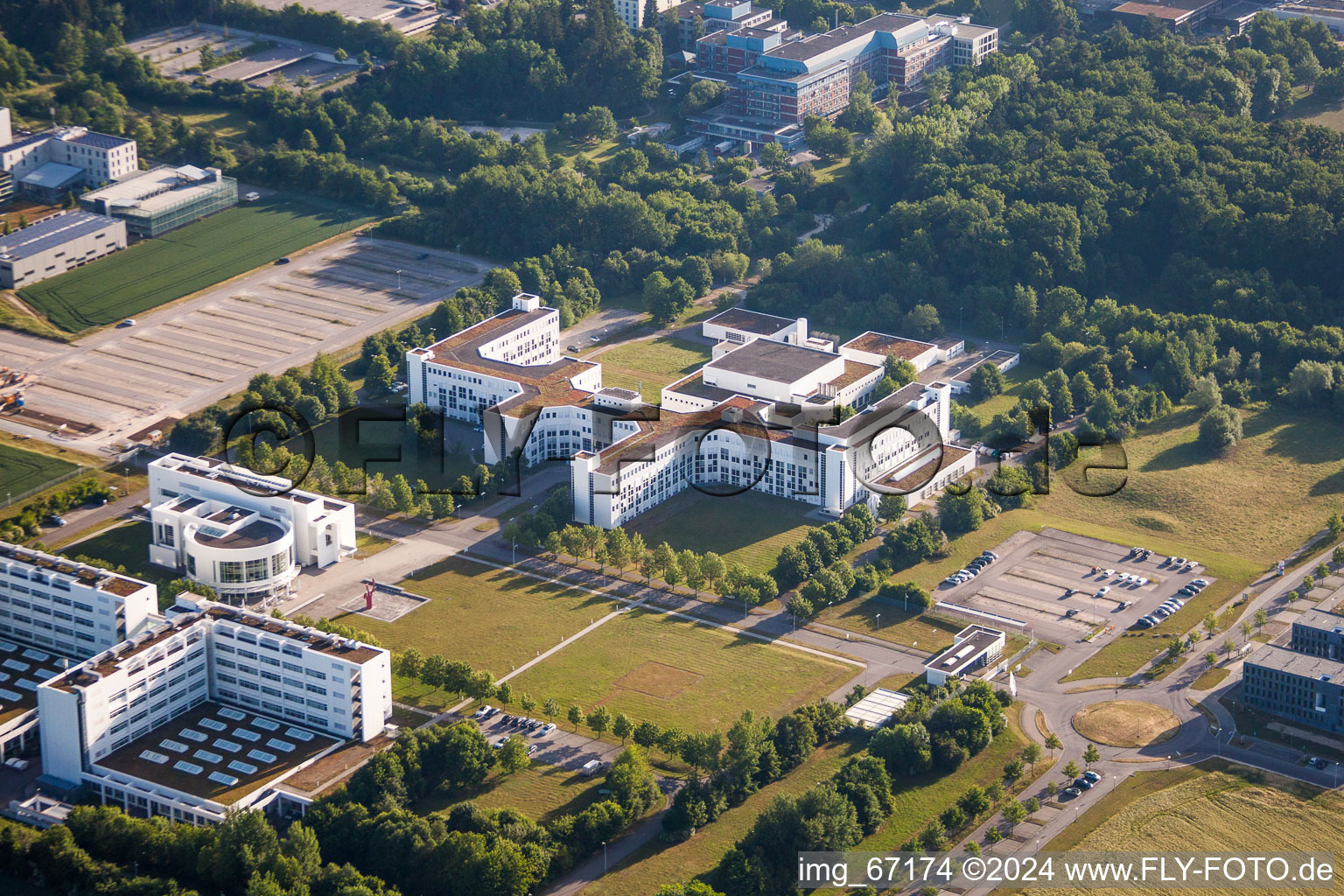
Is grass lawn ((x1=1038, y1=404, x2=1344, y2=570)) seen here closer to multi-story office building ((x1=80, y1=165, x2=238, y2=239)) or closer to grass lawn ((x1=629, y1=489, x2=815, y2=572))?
grass lawn ((x1=629, y1=489, x2=815, y2=572))

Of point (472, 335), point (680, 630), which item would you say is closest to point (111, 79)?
point (472, 335)

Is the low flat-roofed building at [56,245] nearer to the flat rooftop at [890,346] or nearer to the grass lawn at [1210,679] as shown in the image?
the flat rooftop at [890,346]

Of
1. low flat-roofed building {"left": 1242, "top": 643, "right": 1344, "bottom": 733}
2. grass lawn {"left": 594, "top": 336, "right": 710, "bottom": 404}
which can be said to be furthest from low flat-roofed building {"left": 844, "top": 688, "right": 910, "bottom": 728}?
grass lawn {"left": 594, "top": 336, "right": 710, "bottom": 404}

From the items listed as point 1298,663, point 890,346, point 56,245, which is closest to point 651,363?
point 890,346

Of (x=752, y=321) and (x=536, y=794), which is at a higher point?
(x=752, y=321)

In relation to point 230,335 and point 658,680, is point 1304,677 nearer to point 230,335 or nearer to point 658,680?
point 658,680

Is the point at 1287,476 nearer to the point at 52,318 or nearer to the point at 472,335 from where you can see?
the point at 472,335

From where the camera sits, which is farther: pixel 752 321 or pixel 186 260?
pixel 186 260
